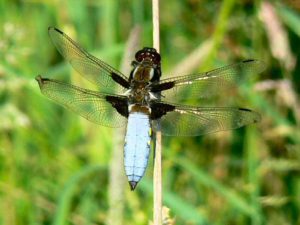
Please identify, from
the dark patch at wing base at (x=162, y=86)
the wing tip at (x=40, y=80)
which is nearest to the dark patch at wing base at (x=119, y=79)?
the dark patch at wing base at (x=162, y=86)

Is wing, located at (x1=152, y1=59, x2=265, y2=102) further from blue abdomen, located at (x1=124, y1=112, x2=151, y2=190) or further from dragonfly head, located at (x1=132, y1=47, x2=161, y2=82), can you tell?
blue abdomen, located at (x1=124, y1=112, x2=151, y2=190)

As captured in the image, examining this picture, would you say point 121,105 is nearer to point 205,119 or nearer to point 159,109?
point 159,109

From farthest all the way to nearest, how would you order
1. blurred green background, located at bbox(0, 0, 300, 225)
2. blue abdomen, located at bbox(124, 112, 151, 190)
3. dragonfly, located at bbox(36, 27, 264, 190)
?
blurred green background, located at bbox(0, 0, 300, 225) → dragonfly, located at bbox(36, 27, 264, 190) → blue abdomen, located at bbox(124, 112, 151, 190)

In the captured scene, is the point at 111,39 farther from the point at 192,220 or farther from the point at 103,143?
the point at 192,220

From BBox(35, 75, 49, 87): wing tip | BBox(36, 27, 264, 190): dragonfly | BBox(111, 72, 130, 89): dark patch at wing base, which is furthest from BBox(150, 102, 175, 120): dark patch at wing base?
BBox(35, 75, 49, 87): wing tip

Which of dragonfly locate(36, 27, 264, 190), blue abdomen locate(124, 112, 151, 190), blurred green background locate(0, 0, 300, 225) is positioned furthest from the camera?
blurred green background locate(0, 0, 300, 225)

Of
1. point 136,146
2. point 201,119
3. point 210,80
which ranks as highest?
point 210,80

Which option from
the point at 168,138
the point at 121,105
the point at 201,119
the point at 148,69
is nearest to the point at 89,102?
the point at 121,105

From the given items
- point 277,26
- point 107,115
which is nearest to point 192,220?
point 107,115
